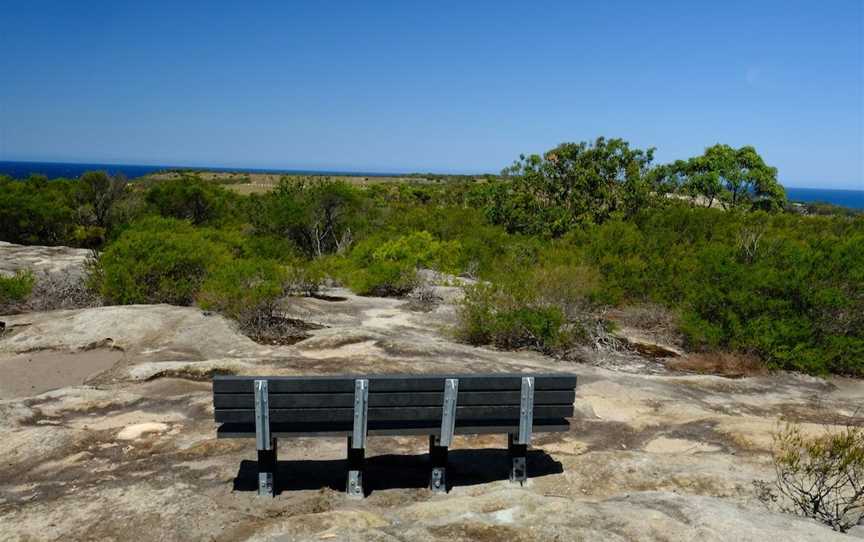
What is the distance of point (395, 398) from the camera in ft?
17.1

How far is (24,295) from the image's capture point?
13.5 meters

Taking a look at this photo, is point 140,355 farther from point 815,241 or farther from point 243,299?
point 815,241

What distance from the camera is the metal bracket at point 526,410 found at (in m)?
5.38

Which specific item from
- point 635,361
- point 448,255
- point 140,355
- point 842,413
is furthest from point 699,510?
point 448,255

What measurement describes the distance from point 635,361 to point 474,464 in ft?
22.1

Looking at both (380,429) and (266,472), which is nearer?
(266,472)

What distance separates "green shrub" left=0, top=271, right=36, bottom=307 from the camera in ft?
43.1

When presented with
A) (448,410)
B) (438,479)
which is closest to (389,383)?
(448,410)

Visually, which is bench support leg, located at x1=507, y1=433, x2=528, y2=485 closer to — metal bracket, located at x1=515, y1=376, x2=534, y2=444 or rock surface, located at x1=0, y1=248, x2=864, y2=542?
rock surface, located at x1=0, y1=248, x2=864, y2=542

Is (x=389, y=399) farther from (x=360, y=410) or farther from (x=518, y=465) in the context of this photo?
(x=518, y=465)

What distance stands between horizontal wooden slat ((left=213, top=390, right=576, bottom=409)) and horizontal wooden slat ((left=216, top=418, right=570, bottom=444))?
200 mm

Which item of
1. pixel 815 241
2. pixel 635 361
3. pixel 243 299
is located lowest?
pixel 635 361

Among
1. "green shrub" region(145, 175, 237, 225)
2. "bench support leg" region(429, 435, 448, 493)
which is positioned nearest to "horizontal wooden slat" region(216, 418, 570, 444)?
"bench support leg" region(429, 435, 448, 493)

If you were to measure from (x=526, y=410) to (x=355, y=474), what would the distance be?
1587 millimetres
